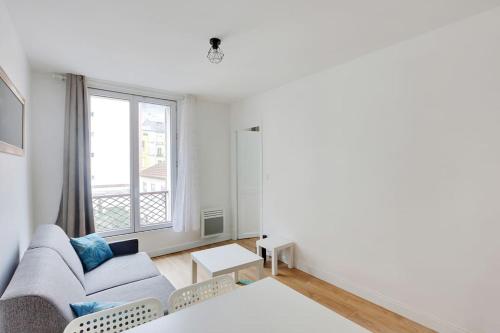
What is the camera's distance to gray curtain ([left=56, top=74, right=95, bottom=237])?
2914 mm

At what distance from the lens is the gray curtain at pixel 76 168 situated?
9.56 ft

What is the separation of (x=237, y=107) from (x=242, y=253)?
2589 millimetres

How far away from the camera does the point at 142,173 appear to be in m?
3.62

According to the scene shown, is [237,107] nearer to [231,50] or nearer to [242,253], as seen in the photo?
[231,50]

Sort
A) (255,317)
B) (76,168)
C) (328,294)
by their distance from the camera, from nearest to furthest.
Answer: (255,317) → (328,294) → (76,168)

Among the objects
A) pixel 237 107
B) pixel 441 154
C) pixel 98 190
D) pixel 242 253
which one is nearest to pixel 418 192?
pixel 441 154

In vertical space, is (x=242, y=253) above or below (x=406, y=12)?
below

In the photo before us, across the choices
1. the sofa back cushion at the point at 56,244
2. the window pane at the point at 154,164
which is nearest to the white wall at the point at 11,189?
the sofa back cushion at the point at 56,244

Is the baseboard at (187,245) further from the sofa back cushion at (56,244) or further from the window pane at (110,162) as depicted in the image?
the sofa back cushion at (56,244)

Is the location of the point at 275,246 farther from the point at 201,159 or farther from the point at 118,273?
the point at 201,159

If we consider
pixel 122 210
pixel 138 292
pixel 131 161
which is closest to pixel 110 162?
pixel 131 161

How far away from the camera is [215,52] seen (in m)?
2.25

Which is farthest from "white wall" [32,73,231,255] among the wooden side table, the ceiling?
the wooden side table

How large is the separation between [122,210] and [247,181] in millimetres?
2088
